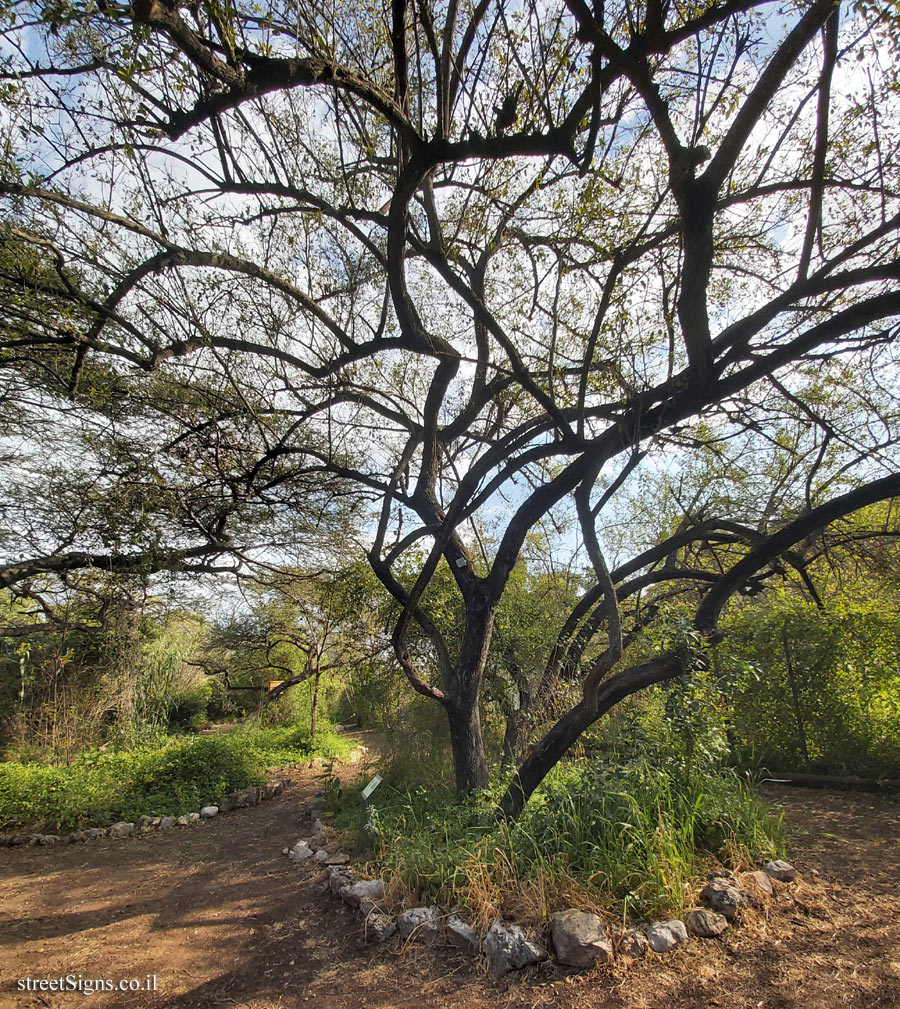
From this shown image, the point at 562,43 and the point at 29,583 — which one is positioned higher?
the point at 562,43

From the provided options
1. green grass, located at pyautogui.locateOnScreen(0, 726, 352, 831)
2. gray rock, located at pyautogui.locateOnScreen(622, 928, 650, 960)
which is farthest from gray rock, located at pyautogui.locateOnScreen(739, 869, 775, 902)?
green grass, located at pyautogui.locateOnScreen(0, 726, 352, 831)

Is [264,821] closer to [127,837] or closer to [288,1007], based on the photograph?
[127,837]

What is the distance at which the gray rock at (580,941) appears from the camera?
2426 mm

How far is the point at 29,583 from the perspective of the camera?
19.0 feet

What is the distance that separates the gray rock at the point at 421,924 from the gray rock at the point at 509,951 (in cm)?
38

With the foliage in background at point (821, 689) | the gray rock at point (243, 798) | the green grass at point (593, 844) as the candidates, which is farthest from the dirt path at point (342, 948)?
the gray rock at point (243, 798)

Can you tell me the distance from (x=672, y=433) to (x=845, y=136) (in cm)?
233

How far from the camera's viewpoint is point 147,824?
5770 mm

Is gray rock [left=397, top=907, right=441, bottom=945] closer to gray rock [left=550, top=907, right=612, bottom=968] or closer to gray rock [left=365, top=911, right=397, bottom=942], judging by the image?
gray rock [left=365, top=911, right=397, bottom=942]

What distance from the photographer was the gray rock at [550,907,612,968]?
2426 mm

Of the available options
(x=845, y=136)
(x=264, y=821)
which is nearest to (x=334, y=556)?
(x=264, y=821)

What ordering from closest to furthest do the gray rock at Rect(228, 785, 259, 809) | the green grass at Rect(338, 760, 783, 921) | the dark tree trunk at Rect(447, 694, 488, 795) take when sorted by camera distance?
the green grass at Rect(338, 760, 783, 921)
the dark tree trunk at Rect(447, 694, 488, 795)
the gray rock at Rect(228, 785, 259, 809)

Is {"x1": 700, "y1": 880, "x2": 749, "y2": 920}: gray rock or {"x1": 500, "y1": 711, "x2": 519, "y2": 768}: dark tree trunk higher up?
{"x1": 500, "y1": 711, "x2": 519, "y2": 768}: dark tree trunk

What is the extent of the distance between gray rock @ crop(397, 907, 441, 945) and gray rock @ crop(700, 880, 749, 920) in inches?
58.4
